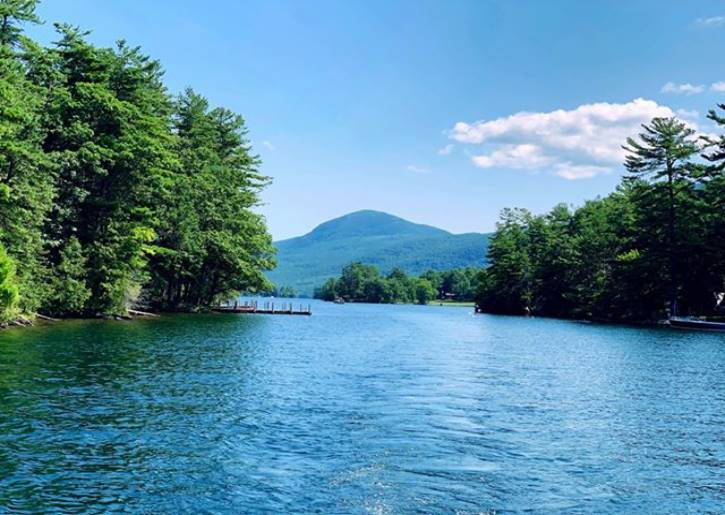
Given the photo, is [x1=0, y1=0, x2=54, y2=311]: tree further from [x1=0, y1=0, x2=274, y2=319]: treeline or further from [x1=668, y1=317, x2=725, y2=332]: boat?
[x1=668, y1=317, x2=725, y2=332]: boat

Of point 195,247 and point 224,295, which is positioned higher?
point 195,247

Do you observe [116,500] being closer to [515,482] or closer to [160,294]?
[515,482]

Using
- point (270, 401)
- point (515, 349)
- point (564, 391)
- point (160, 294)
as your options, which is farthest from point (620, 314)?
point (270, 401)

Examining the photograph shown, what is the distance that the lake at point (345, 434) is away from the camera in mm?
10562

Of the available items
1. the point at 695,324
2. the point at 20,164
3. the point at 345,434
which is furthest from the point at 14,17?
the point at 695,324

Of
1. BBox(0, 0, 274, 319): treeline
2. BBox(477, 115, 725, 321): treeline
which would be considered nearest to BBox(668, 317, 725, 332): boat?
BBox(477, 115, 725, 321): treeline

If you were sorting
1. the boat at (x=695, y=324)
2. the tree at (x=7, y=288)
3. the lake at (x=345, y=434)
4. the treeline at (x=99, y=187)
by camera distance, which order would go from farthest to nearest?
the boat at (x=695, y=324) < the treeline at (x=99, y=187) < the tree at (x=7, y=288) < the lake at (x=345, y=434)

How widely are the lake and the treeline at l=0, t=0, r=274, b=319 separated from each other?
35.3 feet

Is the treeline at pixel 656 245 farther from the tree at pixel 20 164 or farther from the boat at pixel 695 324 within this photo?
the tree at pixel 20 164

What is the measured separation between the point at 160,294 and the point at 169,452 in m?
58.6

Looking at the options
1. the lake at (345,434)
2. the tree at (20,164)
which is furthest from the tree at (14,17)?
the lake at (345,434)

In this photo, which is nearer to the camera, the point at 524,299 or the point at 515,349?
the point at 515,349

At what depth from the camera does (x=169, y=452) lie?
12.8 metres

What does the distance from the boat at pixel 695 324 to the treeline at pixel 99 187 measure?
4785 centimetres
